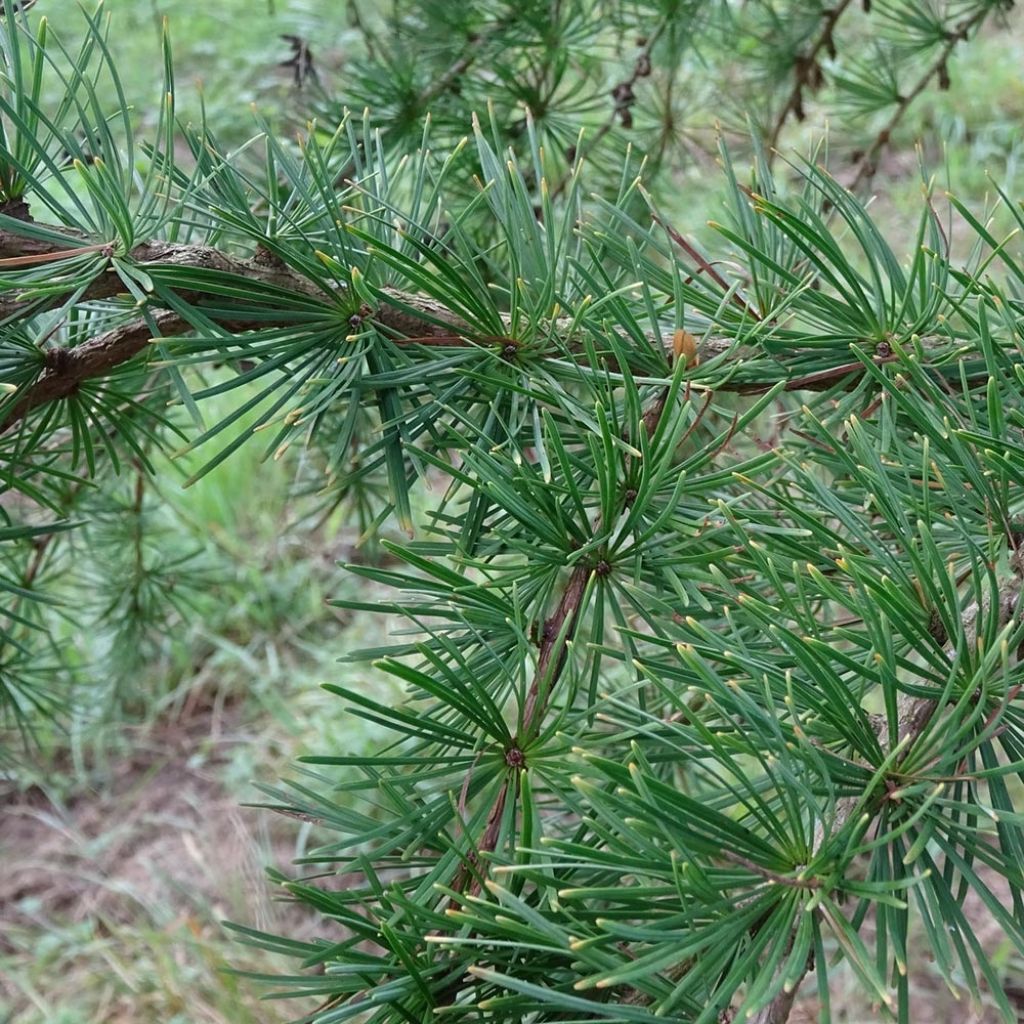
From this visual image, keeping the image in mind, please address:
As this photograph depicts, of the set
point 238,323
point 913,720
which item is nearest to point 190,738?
point 238,323

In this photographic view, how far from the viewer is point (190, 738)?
1.76 metres

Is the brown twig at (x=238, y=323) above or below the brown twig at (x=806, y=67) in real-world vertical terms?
below

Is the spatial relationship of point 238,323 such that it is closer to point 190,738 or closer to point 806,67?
point 806,67

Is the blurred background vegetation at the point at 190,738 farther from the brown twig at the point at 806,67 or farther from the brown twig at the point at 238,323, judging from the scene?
the brown twig at the point at 238,323

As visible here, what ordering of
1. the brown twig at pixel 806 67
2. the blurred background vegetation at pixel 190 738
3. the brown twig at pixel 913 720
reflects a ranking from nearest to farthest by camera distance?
the brown twig at pixel 913 720 < the brown twig at pixel 806 67 < the blurred background vegetation at pixel 190 738

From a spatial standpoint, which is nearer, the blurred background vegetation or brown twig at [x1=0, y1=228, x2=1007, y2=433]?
brown twig at [x1=0, y1=228, x2=1007, y2=433]

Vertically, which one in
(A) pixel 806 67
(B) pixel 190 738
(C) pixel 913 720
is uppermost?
(A) pixel 806 67

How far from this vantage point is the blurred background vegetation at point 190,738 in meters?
1.18

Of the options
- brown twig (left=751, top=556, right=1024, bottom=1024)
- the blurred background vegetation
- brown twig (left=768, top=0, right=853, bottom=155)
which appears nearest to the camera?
brown twig (left=751, top=556, right=1024, bottom=1024)

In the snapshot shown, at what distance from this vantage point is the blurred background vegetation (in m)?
1.18

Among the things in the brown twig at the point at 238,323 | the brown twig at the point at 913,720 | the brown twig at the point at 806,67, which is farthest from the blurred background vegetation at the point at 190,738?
the brown twig at the point at 913,720

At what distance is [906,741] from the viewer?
27 cm

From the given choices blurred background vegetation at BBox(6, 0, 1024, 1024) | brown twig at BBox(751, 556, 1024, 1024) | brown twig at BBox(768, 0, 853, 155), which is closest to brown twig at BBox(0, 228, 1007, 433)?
brown twig at BBox(751, 556, 1024, 1024)

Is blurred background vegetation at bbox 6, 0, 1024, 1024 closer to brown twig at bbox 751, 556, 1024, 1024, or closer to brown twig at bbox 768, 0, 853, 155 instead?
brown twig at bbox 768, 0, 853, 155
